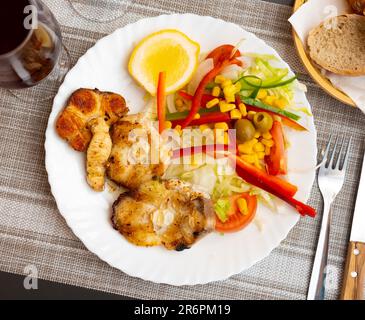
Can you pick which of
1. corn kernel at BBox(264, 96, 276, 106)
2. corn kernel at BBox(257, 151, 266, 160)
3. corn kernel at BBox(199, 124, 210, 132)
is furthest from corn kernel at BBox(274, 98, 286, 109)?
corn kernel at BBox(199, 124, 210, 132)

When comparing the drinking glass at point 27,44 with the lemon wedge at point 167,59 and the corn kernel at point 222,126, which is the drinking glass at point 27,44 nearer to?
the lemon wedge at point 167,59

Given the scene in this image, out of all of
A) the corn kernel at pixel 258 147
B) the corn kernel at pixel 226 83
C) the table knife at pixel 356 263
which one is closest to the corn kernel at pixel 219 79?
the corn kernel at pixel 226 83

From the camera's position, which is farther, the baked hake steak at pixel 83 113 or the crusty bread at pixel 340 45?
the crusty bread at pixel 340 45

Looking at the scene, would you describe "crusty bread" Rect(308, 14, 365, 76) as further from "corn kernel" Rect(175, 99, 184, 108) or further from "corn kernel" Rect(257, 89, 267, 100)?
"corn kernel" Rect(175, 99, 184, 108)

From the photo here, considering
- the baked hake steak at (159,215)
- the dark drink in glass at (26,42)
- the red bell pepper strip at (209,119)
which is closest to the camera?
the dark drink in glass at (26,42)
